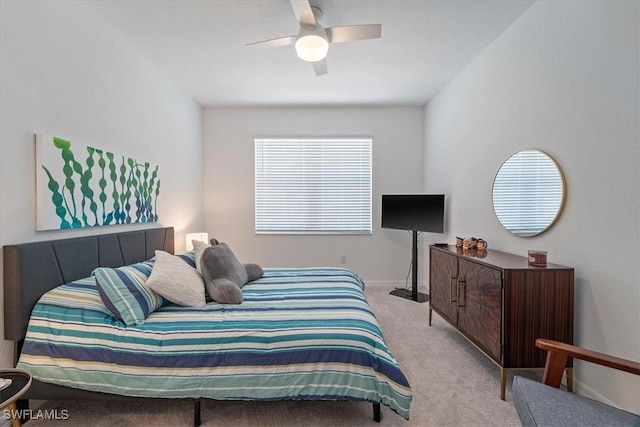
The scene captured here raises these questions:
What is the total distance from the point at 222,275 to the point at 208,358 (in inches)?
30.6

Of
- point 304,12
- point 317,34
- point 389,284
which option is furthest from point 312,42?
point 389,284

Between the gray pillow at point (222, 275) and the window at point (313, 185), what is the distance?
2.05m

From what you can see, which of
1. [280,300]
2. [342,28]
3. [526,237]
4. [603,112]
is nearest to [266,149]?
[342,28]

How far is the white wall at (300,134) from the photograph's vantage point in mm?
4566

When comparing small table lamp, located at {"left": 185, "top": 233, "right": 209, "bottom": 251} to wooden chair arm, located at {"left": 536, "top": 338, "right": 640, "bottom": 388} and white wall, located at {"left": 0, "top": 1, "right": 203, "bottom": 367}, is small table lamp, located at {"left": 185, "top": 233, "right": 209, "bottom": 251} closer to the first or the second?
white wall, located at {"left": 0, "top": 1, "right": 203, "bottom": 367}

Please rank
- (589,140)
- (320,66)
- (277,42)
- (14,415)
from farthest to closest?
(320,66) → (277,42) → (589,140) → (14,415)

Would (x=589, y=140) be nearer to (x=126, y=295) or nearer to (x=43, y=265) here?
(x=126, y=295)

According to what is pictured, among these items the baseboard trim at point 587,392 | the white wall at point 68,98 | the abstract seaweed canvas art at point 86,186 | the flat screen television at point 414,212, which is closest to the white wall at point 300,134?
the flat screen television at point 414,212

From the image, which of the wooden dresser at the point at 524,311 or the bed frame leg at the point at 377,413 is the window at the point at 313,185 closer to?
the wooden dresser at the point at 524,311

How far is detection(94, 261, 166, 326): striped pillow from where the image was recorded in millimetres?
1759

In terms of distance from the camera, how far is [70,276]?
1963 mm

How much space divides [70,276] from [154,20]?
2038 mm

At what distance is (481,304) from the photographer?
223cm

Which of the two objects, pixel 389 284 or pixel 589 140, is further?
pixel 389 284
